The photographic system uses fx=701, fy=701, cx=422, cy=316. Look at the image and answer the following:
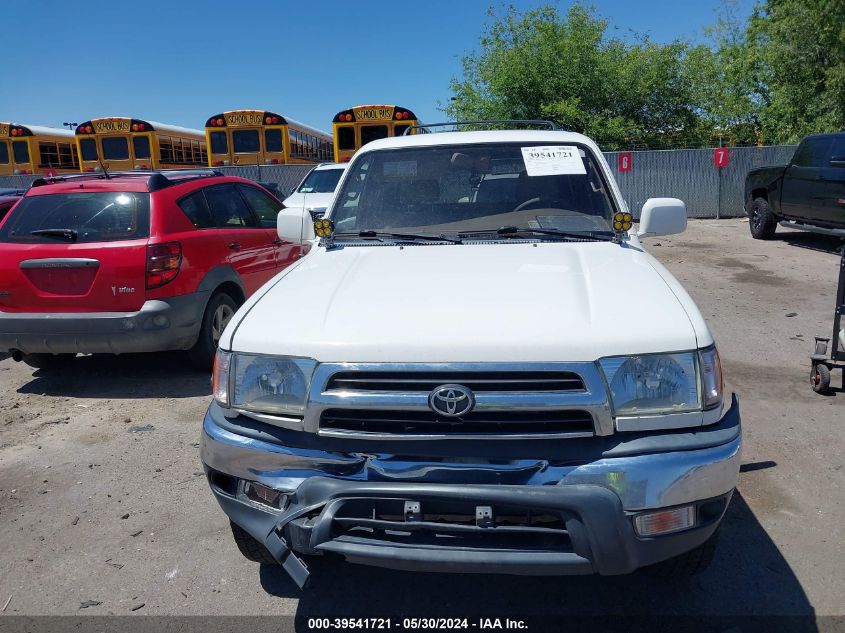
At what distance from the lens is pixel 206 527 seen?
11.5 feet

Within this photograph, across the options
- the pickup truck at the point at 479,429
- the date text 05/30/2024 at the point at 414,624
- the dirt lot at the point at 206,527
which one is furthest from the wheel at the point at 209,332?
the date text 05/30/2024 at the point at 414,624

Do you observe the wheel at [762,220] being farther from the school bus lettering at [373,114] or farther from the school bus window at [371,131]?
the school bus window at [371,131]

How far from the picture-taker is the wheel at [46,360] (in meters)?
6.27

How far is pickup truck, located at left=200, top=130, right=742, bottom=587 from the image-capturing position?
2.24 meters

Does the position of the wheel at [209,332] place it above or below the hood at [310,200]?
below

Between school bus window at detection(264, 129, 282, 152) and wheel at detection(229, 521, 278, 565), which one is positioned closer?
wheel at detection(229, 521, 278, 565)

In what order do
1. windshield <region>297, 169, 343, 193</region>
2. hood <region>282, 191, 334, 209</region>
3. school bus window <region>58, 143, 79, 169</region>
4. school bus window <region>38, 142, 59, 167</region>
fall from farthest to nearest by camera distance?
school bus window <region>58, 143, 79, 169</region>
school bus window <region>38, 142, 59, 167</region>
windshield <region>297, 169, 343, 193</region>
hood <region>282, 191, 334, 209</region>

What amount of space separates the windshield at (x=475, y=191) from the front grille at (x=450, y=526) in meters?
1.76

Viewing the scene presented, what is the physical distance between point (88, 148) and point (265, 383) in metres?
20.1

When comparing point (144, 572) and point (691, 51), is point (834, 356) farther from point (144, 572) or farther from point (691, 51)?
point (691, 51)

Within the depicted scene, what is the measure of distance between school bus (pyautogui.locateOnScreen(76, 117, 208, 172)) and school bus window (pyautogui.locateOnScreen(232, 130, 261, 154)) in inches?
86.4

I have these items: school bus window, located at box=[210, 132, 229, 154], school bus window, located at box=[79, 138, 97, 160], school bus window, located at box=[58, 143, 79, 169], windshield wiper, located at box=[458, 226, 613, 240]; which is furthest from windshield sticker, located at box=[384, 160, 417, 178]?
school bus window, located at box=[58, 143, 79, 169]

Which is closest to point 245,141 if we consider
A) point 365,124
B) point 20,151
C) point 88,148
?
point 365,124

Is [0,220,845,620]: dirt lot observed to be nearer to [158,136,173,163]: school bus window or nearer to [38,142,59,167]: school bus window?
[158,136,173,163]: school bus window
